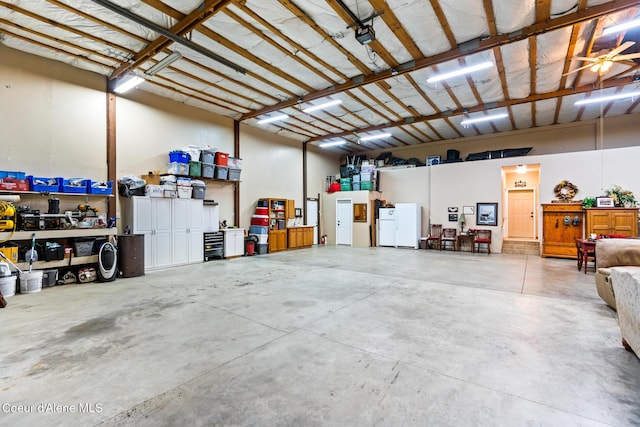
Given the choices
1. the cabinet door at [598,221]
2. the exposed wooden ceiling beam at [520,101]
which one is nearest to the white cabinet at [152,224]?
the exposed wooden ceiling beam at [520,101]

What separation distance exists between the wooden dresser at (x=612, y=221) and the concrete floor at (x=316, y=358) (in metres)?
4.12

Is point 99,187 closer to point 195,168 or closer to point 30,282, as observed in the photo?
point 30,282

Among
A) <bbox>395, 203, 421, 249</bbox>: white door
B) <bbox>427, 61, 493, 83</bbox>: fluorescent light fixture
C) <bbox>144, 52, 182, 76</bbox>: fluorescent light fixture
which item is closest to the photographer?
<bbox>144, 52, 182, 76</bbox>: fluorescent light fixture

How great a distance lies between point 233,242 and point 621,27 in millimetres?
9471

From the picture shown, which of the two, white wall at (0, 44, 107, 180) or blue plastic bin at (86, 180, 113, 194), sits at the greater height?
white wall at (0, 44, 107, 180)

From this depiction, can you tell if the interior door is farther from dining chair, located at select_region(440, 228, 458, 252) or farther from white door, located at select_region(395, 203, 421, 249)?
white door, located at select_region(395, 203, 421, 249)

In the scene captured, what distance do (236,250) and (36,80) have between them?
5754mm

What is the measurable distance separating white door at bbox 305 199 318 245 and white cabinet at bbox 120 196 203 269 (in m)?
5.48

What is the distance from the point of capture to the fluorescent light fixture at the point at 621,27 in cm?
455

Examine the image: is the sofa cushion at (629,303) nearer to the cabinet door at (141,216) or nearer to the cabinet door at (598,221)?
the cabinet door at (598,221)

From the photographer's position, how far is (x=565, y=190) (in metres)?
8.87

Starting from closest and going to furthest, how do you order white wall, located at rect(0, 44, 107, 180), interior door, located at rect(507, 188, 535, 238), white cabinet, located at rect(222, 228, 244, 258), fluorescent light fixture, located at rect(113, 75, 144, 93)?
1. white wall, located at rect(0, 44, 107, 180)
2. fluorescent light fixture, located at rect(113, 75, 144, 93)
3. white cabinet, located at rect(222, 228, 244, 258)
4. interior door, located at rect(507, 188, 535, 238)

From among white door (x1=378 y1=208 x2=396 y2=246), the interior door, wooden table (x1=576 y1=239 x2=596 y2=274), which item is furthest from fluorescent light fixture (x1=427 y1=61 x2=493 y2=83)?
the interior door

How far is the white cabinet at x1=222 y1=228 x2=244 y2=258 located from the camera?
8422mm
